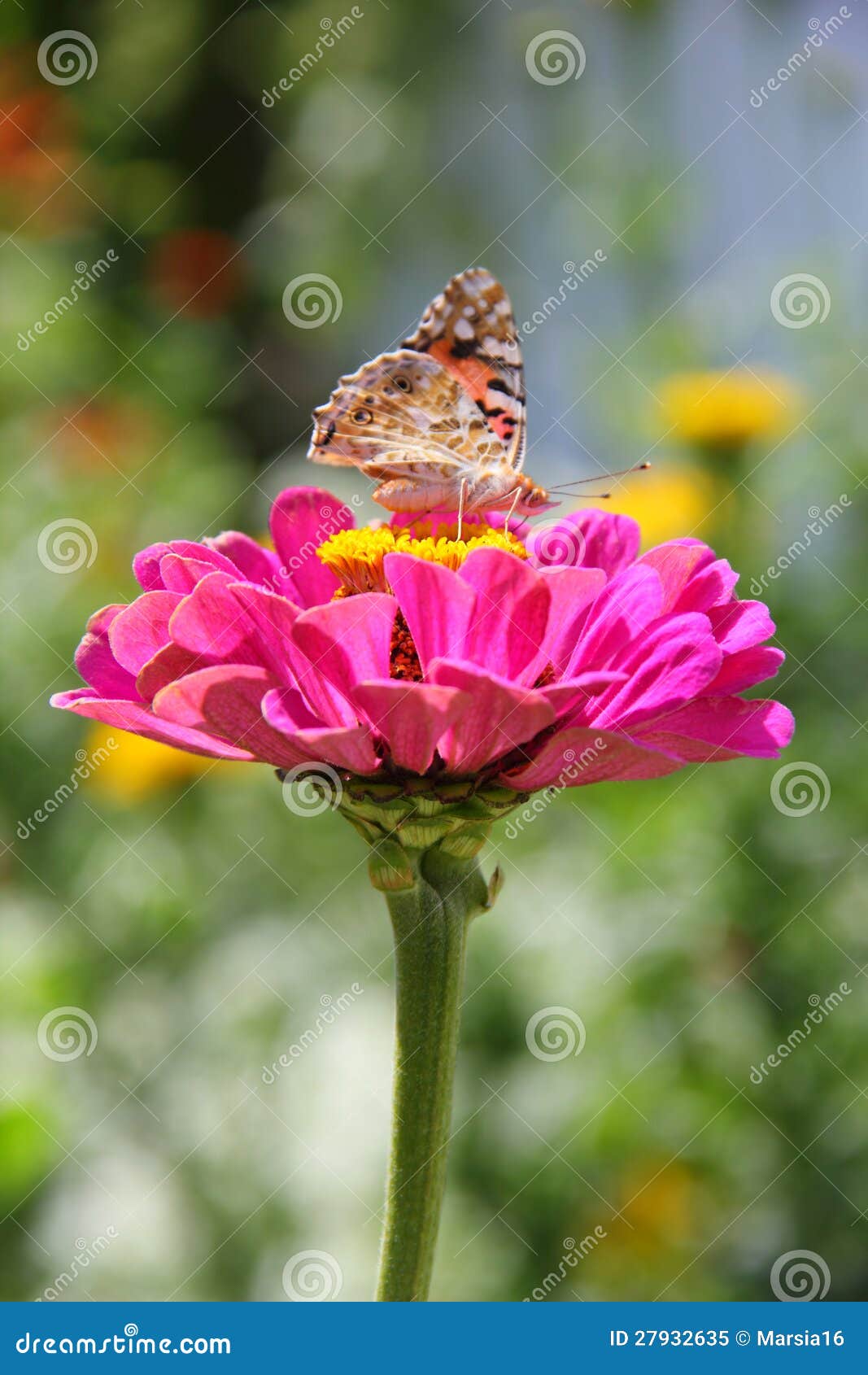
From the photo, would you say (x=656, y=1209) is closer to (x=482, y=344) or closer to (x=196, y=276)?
(x=482, y=344)

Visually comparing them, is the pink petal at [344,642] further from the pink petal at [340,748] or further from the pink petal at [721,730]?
the pink petal at [721,730]

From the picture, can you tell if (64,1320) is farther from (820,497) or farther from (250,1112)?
(820,497)

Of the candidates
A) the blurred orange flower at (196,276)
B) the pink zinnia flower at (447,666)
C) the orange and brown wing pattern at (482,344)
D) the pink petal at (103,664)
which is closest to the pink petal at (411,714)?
the pink zinnia flower at (447,666)

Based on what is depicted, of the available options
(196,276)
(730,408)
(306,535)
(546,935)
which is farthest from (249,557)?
(196,276)

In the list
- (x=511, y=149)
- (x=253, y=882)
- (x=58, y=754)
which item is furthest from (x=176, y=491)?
(x=511, y=149)

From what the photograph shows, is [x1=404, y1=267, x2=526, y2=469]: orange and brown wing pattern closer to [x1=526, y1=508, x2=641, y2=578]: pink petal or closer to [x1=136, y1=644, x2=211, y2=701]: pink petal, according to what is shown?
[x1=526, y1=508, x2=641, y2=578]: pink petal

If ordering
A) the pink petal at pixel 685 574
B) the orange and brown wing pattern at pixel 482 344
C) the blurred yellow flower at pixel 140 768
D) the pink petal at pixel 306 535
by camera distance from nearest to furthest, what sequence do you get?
the pink petal at pixel 685 574
the pink petal at pixel 306 535
the orange and brown wing pattern at pixel 482 344
the blurred yellow flower at pixel 140 768
